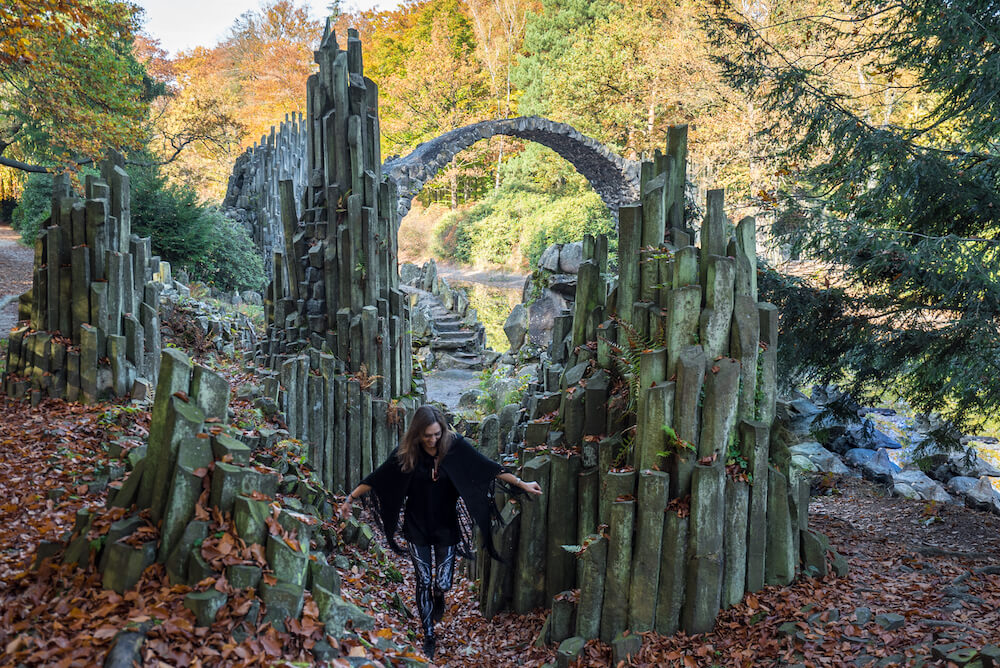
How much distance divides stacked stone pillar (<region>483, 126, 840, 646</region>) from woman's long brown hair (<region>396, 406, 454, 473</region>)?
1141 mm

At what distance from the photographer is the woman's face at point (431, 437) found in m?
4.64

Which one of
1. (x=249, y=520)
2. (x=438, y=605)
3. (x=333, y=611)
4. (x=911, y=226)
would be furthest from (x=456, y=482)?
(x=911, y=226)

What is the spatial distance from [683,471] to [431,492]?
1.73 metres

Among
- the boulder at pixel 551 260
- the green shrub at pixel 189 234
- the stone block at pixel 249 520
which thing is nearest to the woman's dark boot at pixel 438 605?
the stone block at pixel 249 520

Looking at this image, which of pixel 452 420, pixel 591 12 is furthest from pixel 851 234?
pixel 591 12

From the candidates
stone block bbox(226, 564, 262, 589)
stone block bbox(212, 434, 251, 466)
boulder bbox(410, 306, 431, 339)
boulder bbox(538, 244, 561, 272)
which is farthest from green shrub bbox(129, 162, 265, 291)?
stone block bbox(226, 564, 262, 589)

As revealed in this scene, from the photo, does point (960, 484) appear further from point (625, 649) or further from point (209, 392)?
point (209, 392)

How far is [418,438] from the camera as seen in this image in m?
4.72

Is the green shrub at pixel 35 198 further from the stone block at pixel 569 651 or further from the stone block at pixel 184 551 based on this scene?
the stone block at pixel 569 651

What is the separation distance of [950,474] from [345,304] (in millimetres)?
9313

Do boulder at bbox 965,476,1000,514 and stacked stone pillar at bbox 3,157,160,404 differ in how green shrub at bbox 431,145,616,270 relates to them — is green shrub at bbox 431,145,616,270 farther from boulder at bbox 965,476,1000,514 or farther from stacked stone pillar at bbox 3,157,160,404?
stacked stone pillar at bbox 3,157,160,404

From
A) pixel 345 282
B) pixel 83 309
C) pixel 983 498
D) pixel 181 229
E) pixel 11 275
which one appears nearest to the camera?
pixel 83 309

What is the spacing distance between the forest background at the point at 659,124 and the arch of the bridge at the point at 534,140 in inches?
65.6

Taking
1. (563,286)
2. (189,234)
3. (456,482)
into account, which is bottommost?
(456,482)
